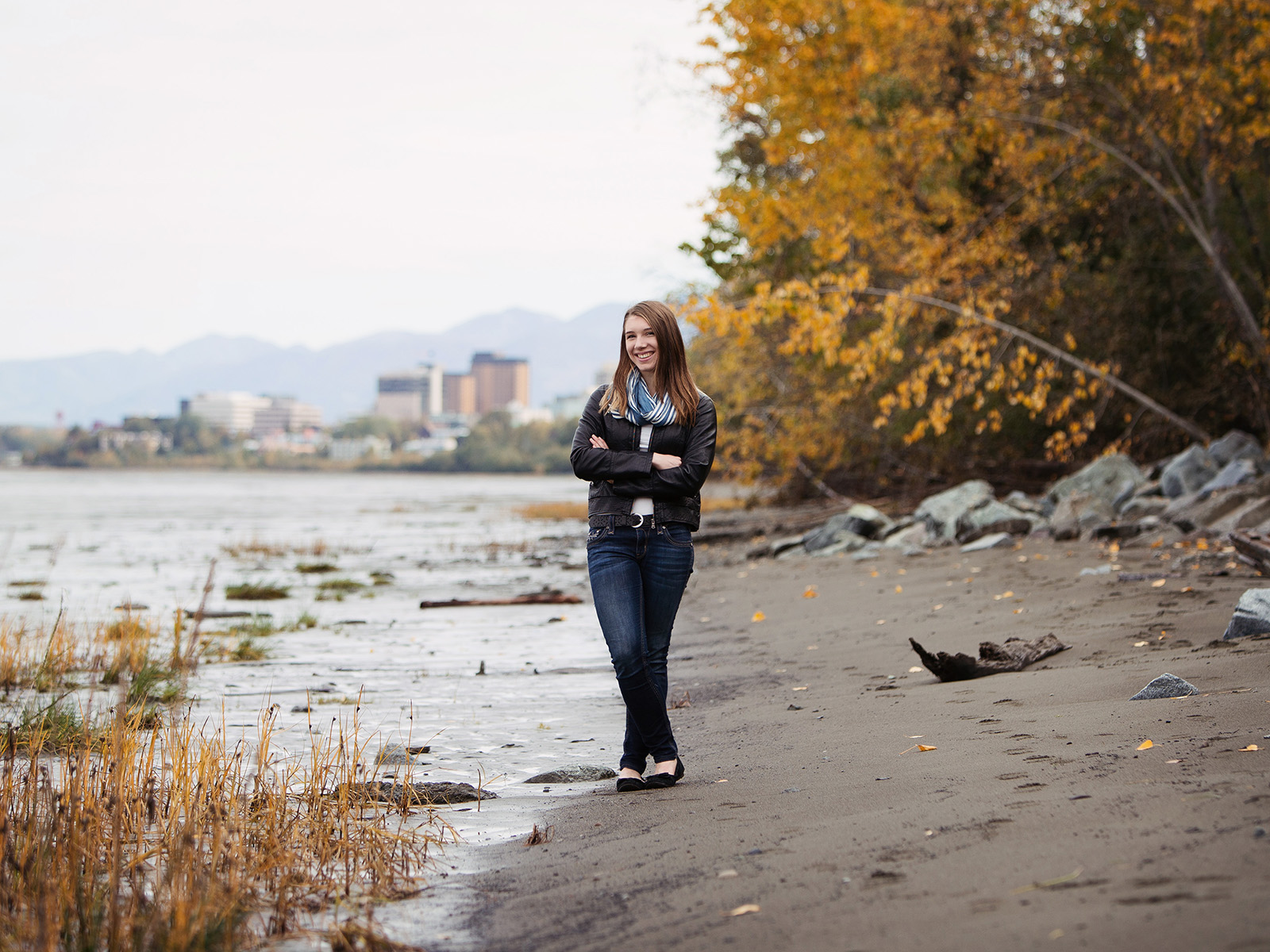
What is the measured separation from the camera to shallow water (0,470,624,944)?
586 centimetres

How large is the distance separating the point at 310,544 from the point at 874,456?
13.7 meters

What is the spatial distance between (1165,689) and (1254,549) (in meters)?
3.62

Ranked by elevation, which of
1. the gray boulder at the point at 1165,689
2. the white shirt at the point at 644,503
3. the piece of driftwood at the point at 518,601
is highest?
the white shirt at the point at 644,503

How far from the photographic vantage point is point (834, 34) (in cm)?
1630

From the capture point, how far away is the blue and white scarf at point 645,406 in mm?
4719

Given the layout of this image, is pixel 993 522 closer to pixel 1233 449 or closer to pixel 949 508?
pixel 949 508

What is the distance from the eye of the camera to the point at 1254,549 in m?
7.91

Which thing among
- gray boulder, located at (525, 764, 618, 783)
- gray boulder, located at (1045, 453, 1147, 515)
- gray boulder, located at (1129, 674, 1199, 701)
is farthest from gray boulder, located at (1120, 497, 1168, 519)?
gray boulder, located at (525, 764, 618, 783)

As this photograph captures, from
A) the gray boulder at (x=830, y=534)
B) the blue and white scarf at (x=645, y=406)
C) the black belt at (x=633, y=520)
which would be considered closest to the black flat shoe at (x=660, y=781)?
the black belt at (x=633, y=520)

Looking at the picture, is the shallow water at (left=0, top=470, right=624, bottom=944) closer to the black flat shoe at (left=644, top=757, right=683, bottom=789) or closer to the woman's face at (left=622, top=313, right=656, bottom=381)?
the black flat shoe at (left=644, top=757, right=683, bottom=789)

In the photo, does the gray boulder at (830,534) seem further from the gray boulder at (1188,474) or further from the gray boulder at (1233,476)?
the gray boulder at (1233,476)

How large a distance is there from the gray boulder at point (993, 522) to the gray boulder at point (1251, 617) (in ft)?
23.1

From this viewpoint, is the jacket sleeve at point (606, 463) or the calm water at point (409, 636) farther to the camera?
the calm water at point (409, 636)

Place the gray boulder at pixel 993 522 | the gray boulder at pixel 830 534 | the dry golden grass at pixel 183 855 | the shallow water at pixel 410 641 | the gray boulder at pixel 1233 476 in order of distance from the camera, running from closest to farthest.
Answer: the dry golden grass at pixel 183 855 → the shallow water at pixel 410 641 → the gray boulder at pixel 1233 476 → the gray boulder at pixel 993 522 → the gray boulder at pixel 830 534
